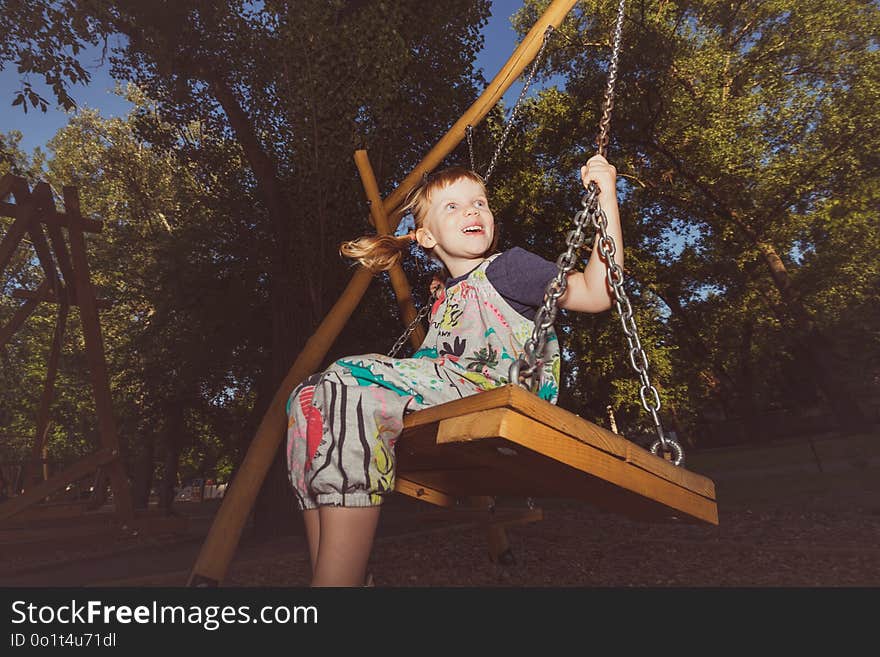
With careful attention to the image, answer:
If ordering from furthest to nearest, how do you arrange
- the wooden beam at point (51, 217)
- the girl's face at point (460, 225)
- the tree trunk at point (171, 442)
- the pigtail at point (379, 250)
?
the tree trunk at point (171, 442) → the wooden beam at point (51, 217) → the pigtail at point (379, 250) → the girl's face at point (460, 225)

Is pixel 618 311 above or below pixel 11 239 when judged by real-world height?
below

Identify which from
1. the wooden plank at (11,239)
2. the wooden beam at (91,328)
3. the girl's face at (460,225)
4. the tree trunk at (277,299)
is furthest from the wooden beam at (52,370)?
the girl's face at (460,225)

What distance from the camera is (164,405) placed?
13617 millimetres

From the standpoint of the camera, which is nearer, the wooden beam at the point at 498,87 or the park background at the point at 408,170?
the wooden beam at the point at 498,87

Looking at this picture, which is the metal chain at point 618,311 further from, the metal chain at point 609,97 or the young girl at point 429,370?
the metal chain at point 609,97

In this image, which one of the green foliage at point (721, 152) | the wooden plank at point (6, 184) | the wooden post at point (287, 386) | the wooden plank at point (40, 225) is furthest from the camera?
the green foliage at point (721, 152)

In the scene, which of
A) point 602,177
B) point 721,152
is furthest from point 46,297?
point 721,152

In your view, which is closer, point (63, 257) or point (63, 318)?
point (63, 257)

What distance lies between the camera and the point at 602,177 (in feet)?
7.09

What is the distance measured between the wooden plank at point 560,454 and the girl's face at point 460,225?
1.07 meters

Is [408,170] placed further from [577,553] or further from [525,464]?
[525,464]

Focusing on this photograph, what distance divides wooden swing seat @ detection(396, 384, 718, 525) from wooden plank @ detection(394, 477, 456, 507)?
23.4 inches

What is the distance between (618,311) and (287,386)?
194cm

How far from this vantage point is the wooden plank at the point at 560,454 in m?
1.34
